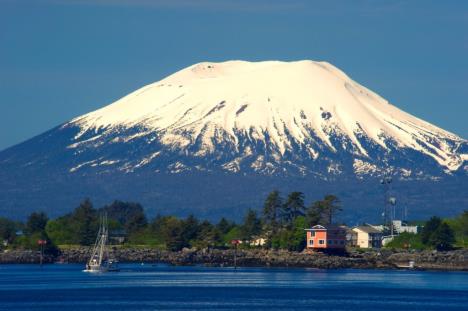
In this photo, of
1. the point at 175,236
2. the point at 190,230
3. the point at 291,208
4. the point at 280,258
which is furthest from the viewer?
the point at 291,208

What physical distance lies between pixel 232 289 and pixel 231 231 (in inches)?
2239

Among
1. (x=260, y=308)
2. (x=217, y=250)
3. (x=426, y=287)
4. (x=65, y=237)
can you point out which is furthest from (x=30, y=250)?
(x=260, y=308)

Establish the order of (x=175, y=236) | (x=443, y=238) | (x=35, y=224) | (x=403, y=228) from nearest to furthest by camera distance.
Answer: (x=443, y=238), (x=175, y=236), (x=35, y=224), (x=403, y=228)

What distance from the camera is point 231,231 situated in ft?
506

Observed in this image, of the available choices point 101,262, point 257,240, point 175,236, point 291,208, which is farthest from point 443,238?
point 101,262

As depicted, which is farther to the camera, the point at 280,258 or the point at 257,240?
the point at 257,240

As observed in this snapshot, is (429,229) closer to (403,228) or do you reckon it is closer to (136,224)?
(403,228)

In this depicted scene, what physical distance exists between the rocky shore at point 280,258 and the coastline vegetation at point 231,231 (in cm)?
Answer: 178

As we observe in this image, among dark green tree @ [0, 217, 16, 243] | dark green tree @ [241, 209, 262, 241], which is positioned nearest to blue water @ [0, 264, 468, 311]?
dark green tree @ [241, 209, 262, 241]

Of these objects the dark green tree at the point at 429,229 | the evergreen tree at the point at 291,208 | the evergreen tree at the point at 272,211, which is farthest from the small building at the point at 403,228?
the evergreen tree at the point at 272,211

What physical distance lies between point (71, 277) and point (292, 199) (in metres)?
36.1

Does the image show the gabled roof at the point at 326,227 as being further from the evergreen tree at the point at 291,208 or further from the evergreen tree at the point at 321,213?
the evergreen tree at the point at 291,208

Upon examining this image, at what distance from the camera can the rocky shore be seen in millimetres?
129500

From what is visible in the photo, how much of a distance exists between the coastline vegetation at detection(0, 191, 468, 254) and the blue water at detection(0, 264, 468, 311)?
41.2ft
